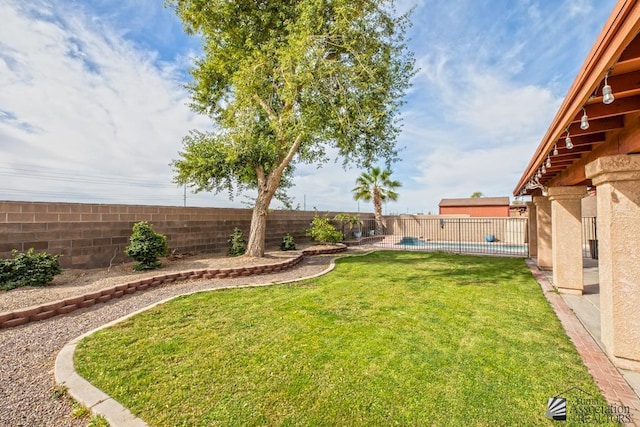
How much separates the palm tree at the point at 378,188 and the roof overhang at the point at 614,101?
18.6 metres

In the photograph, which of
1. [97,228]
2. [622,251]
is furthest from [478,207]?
[97,228]

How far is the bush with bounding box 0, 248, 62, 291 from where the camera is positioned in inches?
237

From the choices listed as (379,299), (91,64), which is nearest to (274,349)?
(379,299)

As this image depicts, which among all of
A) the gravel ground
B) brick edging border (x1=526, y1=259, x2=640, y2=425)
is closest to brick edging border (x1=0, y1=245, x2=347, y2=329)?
the gravel ground

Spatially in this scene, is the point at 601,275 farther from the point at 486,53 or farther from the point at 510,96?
the point at 510,96

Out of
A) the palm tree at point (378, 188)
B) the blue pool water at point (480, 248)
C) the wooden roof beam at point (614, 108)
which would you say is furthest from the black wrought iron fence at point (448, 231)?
the wooden roof beam at point (614, 108)

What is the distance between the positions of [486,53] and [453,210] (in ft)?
69.8

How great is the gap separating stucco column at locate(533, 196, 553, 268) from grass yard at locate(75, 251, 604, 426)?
4.51m

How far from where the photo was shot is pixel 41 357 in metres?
3.63

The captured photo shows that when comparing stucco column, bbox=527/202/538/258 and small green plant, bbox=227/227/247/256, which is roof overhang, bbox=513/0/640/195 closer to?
stucco column, bbox=527/202/538/258

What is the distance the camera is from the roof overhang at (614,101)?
181 cm

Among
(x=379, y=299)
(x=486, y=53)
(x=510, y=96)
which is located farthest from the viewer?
(x=510, y=96)

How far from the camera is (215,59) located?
1015 centimetres

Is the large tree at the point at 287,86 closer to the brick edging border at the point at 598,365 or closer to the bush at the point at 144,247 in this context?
the bush at the point at 144,247
